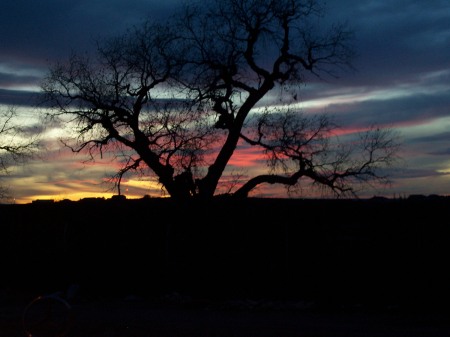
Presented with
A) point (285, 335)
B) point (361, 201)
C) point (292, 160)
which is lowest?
point (285, 335)

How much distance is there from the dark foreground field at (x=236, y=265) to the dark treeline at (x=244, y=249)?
1.3 inches

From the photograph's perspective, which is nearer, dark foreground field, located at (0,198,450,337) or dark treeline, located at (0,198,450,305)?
dark foreground field, located at (0,198,450,337)

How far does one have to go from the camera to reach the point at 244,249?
21.9m

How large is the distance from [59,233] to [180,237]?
4.70 m

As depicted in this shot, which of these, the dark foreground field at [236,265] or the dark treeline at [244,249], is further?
the dark treeline at [244,249]

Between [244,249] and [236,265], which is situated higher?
[244,249]

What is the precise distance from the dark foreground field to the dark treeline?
1.3 inches

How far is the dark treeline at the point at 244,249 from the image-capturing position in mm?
20188

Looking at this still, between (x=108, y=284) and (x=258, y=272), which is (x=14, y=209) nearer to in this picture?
(x=108, y=284)

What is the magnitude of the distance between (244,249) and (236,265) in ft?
1.78

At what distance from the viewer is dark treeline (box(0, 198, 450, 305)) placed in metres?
20.2

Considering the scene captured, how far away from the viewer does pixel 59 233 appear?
81.8ft

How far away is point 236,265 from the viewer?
71.8 ft

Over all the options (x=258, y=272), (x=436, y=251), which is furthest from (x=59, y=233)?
(x=436, y=251)
